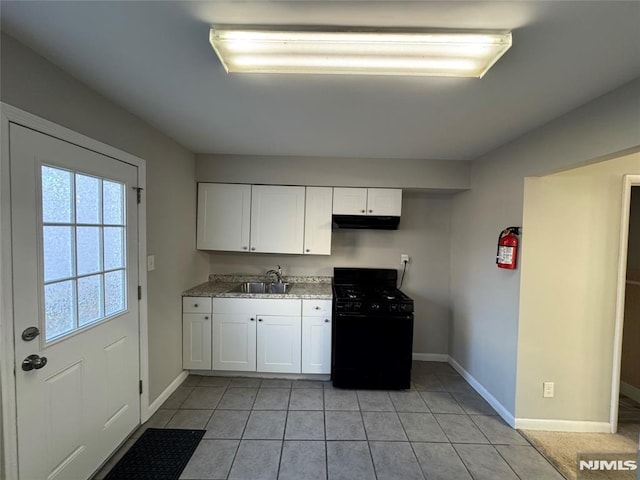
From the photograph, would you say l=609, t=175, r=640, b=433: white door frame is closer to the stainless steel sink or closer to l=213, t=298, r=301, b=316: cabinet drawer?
l=213, t=298, r=301, b=316: cabinet drawer

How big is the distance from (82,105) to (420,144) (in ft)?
8.03

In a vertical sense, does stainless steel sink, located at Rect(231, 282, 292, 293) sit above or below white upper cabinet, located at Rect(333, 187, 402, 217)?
below

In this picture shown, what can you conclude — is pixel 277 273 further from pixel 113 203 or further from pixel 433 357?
pixel 433 357

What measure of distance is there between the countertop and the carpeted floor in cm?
197

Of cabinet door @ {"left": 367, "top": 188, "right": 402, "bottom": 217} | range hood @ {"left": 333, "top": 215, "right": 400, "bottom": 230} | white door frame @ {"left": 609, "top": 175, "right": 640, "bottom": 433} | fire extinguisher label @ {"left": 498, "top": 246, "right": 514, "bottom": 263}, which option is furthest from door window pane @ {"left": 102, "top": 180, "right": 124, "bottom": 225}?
white door frame @ {"left": 609, "top": 175, "right": 640, "bottom": 433}

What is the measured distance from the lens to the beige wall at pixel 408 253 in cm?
342

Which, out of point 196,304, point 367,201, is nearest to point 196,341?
point 196,304

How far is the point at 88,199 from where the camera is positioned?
5.26 ft

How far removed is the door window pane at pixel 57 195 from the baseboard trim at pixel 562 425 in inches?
135

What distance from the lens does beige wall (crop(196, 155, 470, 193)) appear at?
300 centimetres

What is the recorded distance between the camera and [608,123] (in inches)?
60.2

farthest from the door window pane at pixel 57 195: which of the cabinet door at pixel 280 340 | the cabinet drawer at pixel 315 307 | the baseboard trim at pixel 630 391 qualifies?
the baseboard trim at pixel 630 391

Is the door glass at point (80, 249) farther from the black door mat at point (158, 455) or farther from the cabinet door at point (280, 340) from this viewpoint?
the cabinet door at point (280, 340)

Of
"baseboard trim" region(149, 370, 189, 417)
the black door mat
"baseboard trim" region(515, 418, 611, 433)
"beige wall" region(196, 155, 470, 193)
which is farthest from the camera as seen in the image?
"beige wall" region(196, 155, 470, 193)
